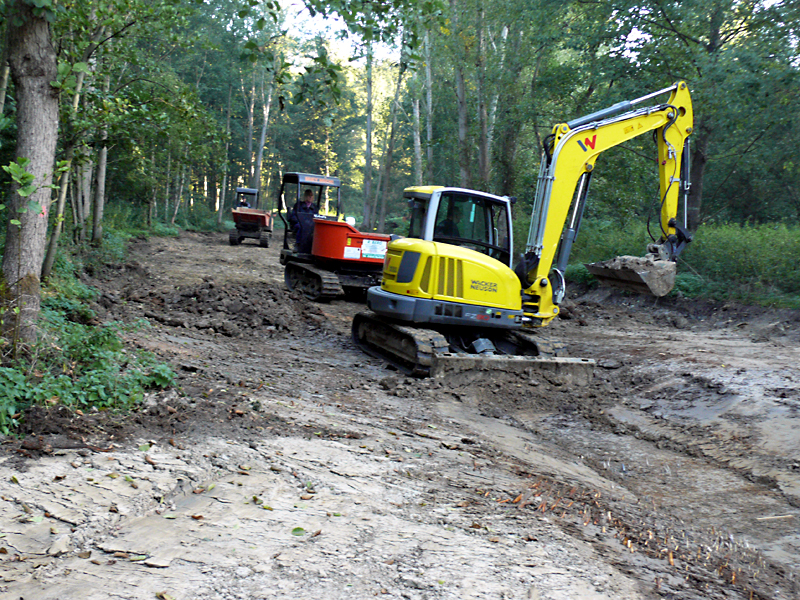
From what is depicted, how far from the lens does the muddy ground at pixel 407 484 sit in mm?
3109

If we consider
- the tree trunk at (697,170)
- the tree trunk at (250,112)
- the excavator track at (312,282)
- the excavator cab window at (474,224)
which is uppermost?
the tree trunk at (250,112)

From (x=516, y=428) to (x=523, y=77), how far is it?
1869 cm

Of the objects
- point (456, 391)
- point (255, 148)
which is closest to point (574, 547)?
point (456, 391)

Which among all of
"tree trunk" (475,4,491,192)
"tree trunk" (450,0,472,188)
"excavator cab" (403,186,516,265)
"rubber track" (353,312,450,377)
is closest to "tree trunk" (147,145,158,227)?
"tree trunk" (450,0,472,188)

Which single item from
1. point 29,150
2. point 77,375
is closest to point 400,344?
point 77,375

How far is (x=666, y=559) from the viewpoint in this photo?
3646 millimetres

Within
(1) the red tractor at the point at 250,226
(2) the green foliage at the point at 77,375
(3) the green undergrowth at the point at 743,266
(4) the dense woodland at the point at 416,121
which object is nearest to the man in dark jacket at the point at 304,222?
(4) the dense woodland at the point at 416,121

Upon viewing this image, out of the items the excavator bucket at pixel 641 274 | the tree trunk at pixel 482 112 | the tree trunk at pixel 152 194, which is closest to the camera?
the excavator bucket at pixel 641 274

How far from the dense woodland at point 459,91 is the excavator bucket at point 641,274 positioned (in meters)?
4.15

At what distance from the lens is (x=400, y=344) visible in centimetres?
836

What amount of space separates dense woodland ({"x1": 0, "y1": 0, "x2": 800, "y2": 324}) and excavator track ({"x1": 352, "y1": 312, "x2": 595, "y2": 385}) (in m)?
3.03

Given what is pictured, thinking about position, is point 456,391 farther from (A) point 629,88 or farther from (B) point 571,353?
(A) point 629,88

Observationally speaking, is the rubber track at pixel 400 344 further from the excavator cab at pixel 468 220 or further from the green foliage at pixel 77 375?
the green foliage at pixel 77 375

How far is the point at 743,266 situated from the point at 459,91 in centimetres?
1230
